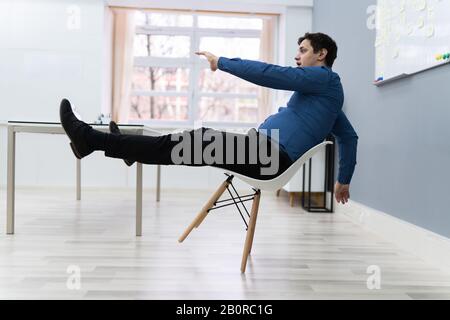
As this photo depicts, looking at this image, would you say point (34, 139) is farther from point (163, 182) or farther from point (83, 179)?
point (163, 182)

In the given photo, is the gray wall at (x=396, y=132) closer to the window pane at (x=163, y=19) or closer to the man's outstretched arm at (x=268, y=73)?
the man's outstretched arm at (x=268, y=73)

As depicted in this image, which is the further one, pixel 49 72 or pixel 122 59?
pixel 122 59

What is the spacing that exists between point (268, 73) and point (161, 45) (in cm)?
405

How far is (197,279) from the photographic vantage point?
1.82 m

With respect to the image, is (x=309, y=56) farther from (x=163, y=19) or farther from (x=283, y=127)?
(x=163, y=19)

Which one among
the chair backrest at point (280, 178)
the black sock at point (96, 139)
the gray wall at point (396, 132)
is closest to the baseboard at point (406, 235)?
the gray wall at point (396, 132)

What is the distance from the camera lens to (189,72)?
5.59m

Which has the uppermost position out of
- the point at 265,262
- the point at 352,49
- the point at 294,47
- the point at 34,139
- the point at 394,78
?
the point at 294,47

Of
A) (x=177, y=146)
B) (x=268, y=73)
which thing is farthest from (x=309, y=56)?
(x=177, y=146)

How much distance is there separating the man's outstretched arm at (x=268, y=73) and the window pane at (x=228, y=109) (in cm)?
376

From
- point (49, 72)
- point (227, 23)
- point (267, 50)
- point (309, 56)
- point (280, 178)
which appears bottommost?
point (280, 178)

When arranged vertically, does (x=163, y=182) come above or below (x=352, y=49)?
below

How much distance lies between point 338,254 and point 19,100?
3.94m
